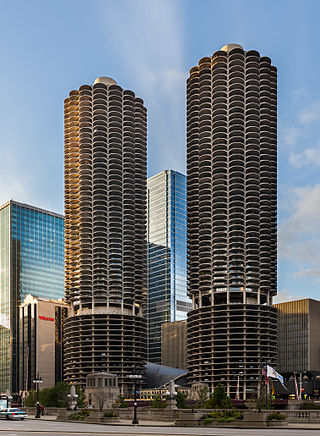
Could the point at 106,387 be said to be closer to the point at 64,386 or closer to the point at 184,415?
the point at 64,386

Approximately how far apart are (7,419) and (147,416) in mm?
19532

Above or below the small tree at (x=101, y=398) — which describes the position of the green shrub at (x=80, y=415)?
above

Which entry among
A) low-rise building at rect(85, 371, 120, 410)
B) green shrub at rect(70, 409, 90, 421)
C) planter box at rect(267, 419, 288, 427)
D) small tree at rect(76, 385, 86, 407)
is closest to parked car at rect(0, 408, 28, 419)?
green shrub at rect(70, 409, 90, 421)

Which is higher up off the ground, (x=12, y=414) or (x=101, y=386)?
(x=12, y=414)

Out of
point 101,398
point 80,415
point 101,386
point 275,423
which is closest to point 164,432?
point 275,423

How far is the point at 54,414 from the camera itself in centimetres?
10288

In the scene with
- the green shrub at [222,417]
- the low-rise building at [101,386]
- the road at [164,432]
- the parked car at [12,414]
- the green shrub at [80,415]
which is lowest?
the low-rise building at [101,386]

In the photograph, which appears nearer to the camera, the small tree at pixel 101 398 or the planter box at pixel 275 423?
the planter box at pixel 275 423

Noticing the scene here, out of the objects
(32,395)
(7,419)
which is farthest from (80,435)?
(32,395)

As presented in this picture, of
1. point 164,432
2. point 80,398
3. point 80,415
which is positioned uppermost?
point 164,432

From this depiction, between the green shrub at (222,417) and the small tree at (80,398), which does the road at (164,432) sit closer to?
the green shrub at (222,417)

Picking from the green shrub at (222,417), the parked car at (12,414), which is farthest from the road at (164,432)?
the parked car at (12,414)

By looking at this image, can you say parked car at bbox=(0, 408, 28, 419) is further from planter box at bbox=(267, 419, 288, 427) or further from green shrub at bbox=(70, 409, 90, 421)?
planter box at bbox=(267, 419, 288, 427)

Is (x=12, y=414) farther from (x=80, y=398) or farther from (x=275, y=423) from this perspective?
(x=80, y=398)
